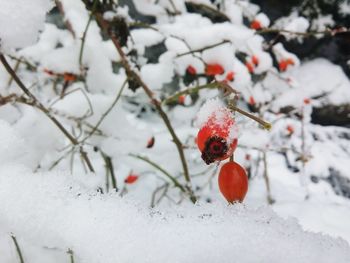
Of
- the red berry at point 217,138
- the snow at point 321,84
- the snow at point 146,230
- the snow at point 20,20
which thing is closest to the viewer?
the snow at point 146,230

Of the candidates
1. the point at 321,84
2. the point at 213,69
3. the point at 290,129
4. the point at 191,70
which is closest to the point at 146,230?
the point at 213,69

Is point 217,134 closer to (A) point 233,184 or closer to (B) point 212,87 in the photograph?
(A) point 233,184

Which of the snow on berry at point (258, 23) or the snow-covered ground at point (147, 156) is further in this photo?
the snow on berry at point (258, 23)

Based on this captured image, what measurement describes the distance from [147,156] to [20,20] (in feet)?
3.72

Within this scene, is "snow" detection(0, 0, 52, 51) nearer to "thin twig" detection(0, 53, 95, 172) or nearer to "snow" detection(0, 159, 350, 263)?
"thin twig" detection(0, 53, 95, 172)

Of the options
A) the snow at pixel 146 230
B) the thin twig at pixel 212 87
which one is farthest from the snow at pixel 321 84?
the snow at pixel 146 230

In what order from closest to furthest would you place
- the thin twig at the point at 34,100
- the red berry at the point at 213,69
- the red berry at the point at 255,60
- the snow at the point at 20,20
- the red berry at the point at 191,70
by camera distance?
the snow at the point at 20,20
the thin twig at the point at 34,100
the red berry at the point at 213,69
the red berry at the point at 191,70
the red berry at the point at 255,60

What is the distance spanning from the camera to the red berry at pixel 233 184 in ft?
1.93

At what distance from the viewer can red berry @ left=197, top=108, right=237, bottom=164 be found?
0.56 meters

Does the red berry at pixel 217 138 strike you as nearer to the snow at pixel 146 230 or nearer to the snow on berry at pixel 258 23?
the snow at pixel 146 230

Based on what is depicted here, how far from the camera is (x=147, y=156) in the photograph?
5.90 feet

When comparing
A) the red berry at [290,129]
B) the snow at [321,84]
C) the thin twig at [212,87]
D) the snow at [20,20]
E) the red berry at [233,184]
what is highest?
the snow at [321,84]

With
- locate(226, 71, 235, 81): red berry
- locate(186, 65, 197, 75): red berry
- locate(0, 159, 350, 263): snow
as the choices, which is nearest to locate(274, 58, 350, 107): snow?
locate(226, 71, 235, 81): red berry

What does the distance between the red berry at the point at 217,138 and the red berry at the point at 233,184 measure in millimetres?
36
